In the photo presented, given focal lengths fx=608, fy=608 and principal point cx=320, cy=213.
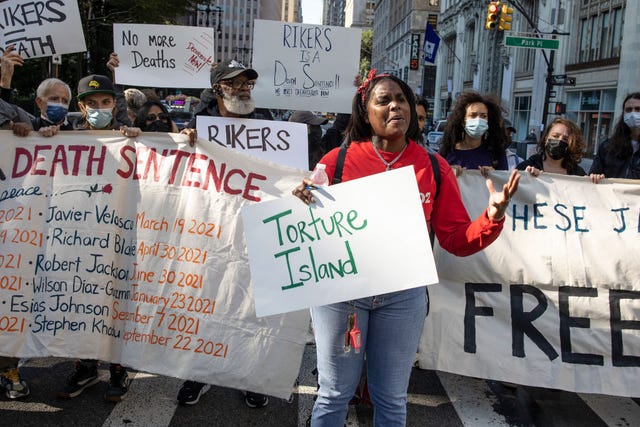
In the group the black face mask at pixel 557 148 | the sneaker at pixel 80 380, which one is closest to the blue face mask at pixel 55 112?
the sneaker at pixel 80 380

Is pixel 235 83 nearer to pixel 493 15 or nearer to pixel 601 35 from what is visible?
pixel 493 15

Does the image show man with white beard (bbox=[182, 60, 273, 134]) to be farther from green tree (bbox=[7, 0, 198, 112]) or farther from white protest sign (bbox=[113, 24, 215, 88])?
green tree (bbox=[7, 0, 198, 112])

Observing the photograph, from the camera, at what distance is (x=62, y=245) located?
352 centimetres

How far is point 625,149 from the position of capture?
185 inches

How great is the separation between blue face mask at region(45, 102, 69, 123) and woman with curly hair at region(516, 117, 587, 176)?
128 inches

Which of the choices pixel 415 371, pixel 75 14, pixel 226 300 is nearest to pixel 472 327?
pixel 415 371

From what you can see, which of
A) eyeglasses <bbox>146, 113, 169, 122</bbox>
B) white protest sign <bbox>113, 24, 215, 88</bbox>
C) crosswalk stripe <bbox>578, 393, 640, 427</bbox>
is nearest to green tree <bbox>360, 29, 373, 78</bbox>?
white protest sign <bbox>113, 24, 215, 88</bbox>

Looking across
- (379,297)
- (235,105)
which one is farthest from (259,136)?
(379,297)

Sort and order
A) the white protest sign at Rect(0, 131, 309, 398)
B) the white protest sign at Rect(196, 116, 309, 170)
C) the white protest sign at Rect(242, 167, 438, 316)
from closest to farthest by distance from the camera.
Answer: the white protest sign at Rect(242, 167, 438, 316) < the white protest sign at Rect(0, 131, 309, 398) < the white protest sign at Rect(196, 116, 309, 170)

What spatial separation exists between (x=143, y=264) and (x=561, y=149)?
2972 mm

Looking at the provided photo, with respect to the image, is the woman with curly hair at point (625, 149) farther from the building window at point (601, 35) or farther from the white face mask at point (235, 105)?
the building window at point (601, 35)

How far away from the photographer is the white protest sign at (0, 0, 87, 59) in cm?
461

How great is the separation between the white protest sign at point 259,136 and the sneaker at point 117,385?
5.38ft

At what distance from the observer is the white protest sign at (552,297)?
363 cm
